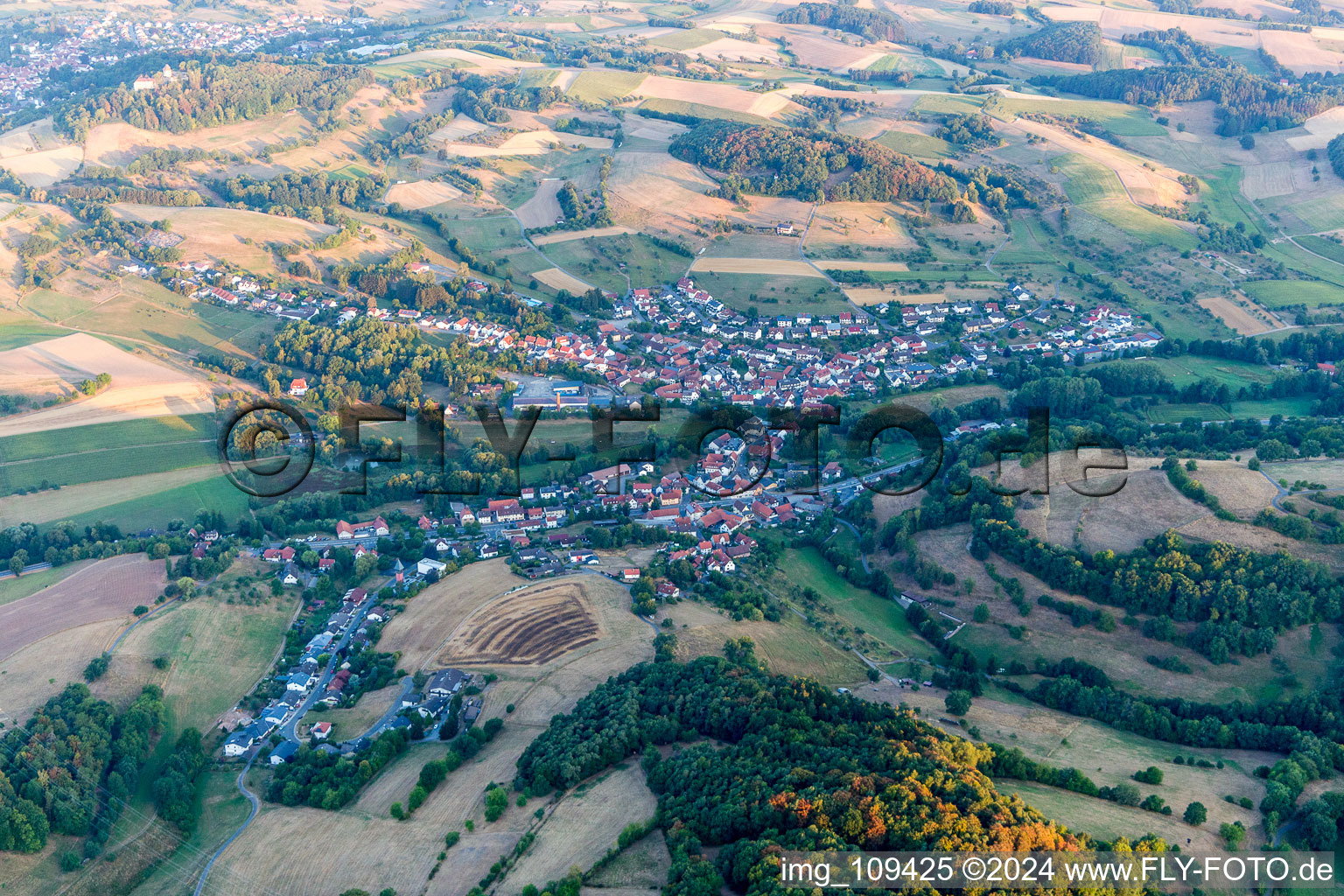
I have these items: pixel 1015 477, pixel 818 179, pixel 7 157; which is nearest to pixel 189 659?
pixel 1015 477

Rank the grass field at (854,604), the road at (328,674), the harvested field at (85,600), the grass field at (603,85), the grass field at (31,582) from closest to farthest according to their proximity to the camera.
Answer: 1. the road at (328,674)
2. the harvested field at (85,600)
3. the grass field at (854,604)
4. the grass field at (31,582)
5. the grass field at (603,85)

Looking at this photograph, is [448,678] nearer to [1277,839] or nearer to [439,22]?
[1277,839]

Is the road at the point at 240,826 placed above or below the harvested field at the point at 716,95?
below

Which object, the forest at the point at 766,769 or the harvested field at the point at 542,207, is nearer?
the forest at the point at 766,769

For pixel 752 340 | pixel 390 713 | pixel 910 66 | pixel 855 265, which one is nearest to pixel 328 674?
pixel 390 713

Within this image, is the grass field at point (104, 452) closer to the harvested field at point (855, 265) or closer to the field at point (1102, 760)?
the field at point (1102, 760)

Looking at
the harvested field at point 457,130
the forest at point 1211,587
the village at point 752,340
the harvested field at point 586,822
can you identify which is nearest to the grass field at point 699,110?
the harvested field at point 457,130
